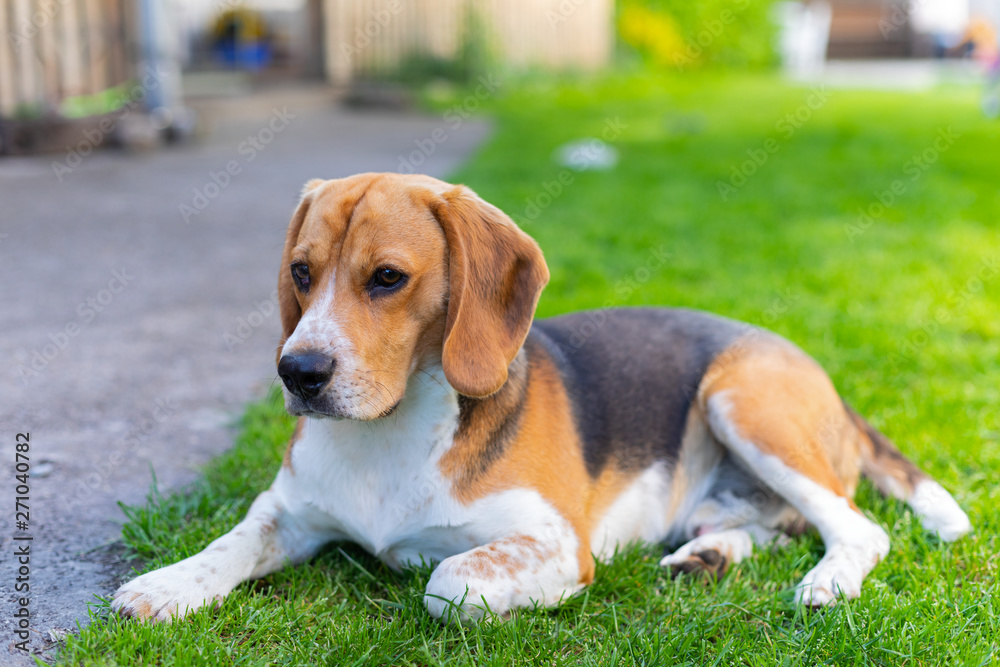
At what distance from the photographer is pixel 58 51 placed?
36.5 ft

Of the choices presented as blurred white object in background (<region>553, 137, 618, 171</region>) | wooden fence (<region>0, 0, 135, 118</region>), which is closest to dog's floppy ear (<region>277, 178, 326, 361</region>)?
blurred white object in background (<region>553, 137, 618, 171</region>)

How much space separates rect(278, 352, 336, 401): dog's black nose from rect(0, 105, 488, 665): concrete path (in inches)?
39.8

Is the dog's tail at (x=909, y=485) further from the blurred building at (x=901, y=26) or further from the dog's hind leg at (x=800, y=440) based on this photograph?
the blurred building at (x=901, y=26)

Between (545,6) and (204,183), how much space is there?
1509 cm

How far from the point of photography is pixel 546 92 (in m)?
19.4

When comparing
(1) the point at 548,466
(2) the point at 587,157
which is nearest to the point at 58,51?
(2) the point at 587,157

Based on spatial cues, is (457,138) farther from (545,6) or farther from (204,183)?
(545,6)

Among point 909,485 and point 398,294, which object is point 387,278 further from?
point 909,485

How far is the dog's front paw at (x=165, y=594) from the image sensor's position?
2.83 metres

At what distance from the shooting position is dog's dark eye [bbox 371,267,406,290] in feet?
9.80

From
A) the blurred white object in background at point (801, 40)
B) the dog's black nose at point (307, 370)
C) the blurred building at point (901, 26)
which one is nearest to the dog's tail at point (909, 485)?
the dog's black nose at point (307, 370)

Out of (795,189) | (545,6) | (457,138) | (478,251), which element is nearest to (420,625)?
(478,251)

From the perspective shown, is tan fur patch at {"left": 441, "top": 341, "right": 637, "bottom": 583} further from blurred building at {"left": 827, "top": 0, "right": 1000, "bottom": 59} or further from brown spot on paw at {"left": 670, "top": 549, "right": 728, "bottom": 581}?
blurred building at {"left": 827, "top": 0, "right": 1000, "bottom": 59}

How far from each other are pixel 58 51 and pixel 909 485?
35.8ft
